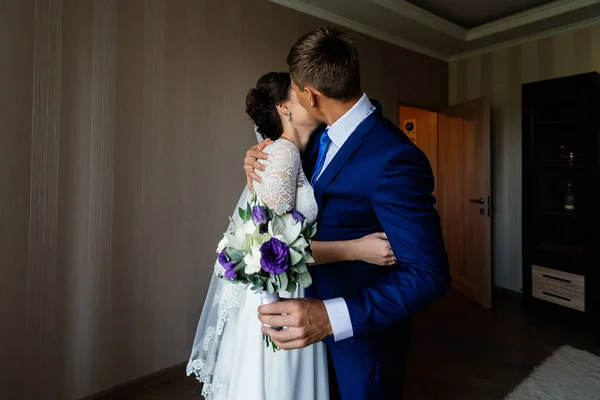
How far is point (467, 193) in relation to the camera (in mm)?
4613

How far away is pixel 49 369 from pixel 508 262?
459 centimetres

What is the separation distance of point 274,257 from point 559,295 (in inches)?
153

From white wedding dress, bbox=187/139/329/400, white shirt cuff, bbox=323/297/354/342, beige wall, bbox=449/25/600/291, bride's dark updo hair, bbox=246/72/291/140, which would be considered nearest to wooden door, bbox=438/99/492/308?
beige wall, bbox=449/25/600/291

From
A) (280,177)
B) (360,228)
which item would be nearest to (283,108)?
(280,177)

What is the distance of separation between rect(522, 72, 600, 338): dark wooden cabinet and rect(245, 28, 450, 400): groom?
3220 mm

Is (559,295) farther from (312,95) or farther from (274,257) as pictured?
(274,257)

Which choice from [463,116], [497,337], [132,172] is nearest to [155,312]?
[132,172]

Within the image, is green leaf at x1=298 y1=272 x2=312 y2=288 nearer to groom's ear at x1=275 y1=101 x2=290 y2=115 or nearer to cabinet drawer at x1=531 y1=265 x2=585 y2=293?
groom's ear at x1=275 y1=101 x2=290 y2=115

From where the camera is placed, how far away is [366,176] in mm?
958

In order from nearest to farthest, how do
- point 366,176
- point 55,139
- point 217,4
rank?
point 366,176 < point 55,139 < point 217,4

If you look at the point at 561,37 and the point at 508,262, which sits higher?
the point at 561,37

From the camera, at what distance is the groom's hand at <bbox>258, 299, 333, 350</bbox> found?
80 centimetres

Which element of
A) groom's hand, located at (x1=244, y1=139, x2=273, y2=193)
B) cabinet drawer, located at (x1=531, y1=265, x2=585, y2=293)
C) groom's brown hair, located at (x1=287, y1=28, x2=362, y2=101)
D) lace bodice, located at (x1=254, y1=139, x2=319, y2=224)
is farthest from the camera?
cabinet drawer, located at (x1=531, y1=265, x2=585, y2=293)

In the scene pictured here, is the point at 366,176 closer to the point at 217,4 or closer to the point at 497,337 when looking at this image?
the point at 217,4
